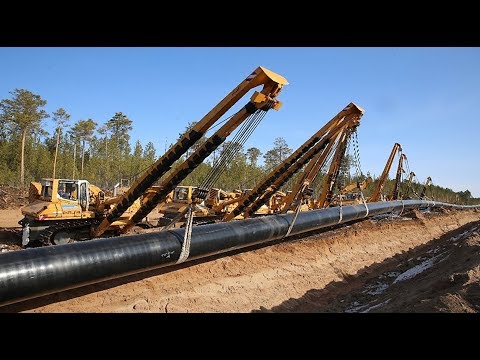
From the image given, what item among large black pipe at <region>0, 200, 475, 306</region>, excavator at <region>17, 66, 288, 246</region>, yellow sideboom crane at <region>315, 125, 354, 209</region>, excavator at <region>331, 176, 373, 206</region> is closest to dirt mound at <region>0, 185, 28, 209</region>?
excavator at <region>17, 66, 288, 246</region>

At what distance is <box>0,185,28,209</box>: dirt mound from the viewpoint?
82.0ft

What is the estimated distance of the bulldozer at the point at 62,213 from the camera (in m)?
10.7

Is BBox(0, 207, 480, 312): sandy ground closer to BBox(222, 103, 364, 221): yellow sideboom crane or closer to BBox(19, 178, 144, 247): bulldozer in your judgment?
BBox(222, 103, 364, 221): yellow sideboom crane

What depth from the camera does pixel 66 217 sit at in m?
10.9

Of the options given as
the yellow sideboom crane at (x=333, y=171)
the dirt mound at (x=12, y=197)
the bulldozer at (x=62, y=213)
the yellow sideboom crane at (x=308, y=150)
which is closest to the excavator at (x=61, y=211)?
the bulldozer at (x=62, y=213)

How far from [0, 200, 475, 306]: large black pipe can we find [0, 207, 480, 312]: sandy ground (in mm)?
990

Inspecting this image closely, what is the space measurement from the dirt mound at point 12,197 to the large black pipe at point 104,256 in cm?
2309

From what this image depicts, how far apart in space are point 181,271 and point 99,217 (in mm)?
4743

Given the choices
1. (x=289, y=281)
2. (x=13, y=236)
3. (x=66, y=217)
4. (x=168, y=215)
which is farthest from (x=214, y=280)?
(x=13, y=236)

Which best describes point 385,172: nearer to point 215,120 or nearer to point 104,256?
point 215,120

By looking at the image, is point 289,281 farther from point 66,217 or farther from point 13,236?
point 13,236
